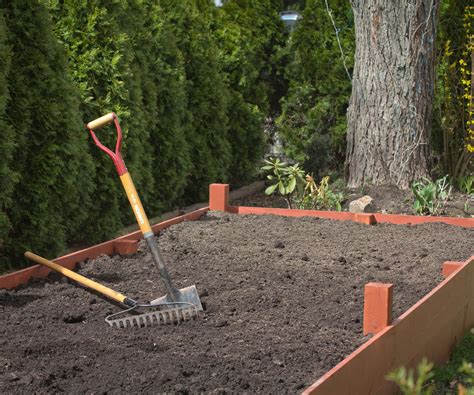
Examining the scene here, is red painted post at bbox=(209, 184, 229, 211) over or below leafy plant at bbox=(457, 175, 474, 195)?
over

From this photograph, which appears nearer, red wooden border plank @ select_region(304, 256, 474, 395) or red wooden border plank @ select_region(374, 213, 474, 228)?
red wooden border plank @ select_region(304, 256, 474, 395)

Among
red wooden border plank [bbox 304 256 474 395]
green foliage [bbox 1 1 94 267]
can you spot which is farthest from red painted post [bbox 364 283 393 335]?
green foliage [bbox 1 1 94 267]

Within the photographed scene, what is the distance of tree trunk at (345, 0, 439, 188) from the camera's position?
8508 millimetres


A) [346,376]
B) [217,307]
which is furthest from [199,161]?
[346,376]

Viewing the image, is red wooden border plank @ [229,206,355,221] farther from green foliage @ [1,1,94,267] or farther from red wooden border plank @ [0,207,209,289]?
green foliage @ [1,1,94,267]

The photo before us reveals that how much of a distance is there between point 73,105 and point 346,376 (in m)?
3.59

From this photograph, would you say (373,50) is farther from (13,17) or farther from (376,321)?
(376,321)

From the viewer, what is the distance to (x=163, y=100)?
27.4ft

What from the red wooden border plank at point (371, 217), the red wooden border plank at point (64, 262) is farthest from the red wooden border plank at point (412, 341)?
the red wooden border plank at point (64, 262)

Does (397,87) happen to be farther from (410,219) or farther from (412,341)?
(412,341)

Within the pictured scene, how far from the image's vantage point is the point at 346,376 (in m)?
3.36

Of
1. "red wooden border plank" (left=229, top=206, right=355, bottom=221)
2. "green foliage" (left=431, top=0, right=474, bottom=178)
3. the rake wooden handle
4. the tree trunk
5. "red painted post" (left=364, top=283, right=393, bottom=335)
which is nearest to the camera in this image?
"red painted post" (left=364, top=283, right=393, bottom=335)

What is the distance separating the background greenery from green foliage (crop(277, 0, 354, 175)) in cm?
2

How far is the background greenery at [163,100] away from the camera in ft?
19.7
